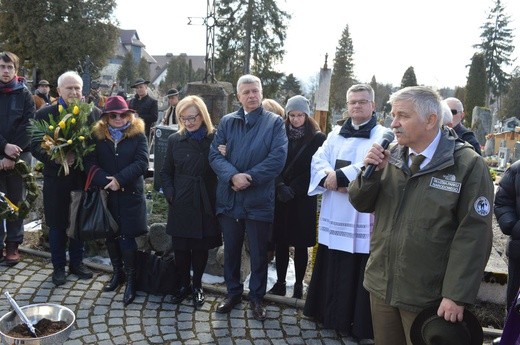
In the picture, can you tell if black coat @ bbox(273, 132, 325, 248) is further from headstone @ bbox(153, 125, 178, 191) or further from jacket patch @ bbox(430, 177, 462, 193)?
headstone @ bbox(153, 125, 178, 191)

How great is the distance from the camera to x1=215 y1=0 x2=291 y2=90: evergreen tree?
29.9m

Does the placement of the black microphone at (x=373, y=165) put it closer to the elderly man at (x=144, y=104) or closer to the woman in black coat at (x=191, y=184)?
the woman in black coat at (x=191, y=184)

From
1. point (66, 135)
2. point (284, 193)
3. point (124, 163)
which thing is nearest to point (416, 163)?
point (284, 193)

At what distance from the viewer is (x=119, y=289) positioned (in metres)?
4.45

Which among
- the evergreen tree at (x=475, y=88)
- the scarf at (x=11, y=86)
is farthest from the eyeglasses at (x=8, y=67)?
the evergreen tree at (x=475, y=88)

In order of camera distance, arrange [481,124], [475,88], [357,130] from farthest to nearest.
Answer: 1. [475,88]
2. [481,124]
3. [357,130]

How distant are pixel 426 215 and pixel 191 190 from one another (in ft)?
7.55

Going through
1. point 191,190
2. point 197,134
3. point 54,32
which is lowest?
point 191,190

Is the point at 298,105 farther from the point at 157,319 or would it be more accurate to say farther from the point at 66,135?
the point at 157,319

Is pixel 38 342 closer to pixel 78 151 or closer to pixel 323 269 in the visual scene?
pixel 78 151

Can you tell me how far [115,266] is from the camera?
4.50m

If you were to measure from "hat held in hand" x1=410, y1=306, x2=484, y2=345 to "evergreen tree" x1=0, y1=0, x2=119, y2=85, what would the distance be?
3052 centimetres

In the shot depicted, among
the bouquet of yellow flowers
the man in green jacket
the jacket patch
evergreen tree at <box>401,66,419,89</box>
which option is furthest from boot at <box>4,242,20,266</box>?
evergreen tree at <box>401,66,419,89</box>

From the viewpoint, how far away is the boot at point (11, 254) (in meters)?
4.95
